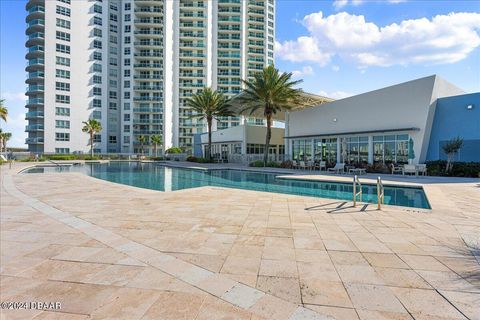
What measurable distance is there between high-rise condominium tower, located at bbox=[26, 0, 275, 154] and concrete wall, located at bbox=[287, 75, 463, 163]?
98.9 ft

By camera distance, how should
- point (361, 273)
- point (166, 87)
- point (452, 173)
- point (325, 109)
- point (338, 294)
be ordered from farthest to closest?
point (166, 87) → point (325, 109) → point (452, 173) → point (361, 273) → point (338, 294)

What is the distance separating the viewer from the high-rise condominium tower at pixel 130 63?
5141cm

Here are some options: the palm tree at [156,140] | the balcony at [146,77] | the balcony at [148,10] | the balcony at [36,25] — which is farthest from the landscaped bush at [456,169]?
the balcony at [36,25]

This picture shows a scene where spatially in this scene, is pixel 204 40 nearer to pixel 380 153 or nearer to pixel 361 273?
pixel 380 153

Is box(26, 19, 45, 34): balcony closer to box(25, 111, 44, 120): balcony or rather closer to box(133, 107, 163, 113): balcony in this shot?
box(25, 111, 44, 120): balcony

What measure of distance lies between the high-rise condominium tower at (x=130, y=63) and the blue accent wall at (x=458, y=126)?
37001mm

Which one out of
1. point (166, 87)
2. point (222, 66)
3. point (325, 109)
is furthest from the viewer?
point (222, 66)

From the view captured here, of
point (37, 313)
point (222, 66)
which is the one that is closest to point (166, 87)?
point (222, 66)

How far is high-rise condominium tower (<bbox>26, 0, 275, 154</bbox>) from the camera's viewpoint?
51.4 metres

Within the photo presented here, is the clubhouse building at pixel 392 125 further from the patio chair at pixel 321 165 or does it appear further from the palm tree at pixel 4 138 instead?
the palm tree at pixel 4 138

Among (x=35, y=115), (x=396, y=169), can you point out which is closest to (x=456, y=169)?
(x=396, y=169)

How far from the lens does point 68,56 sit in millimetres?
53000

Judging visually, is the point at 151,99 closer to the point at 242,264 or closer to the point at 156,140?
the point at 156,140

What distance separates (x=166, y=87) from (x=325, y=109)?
43.7 m
